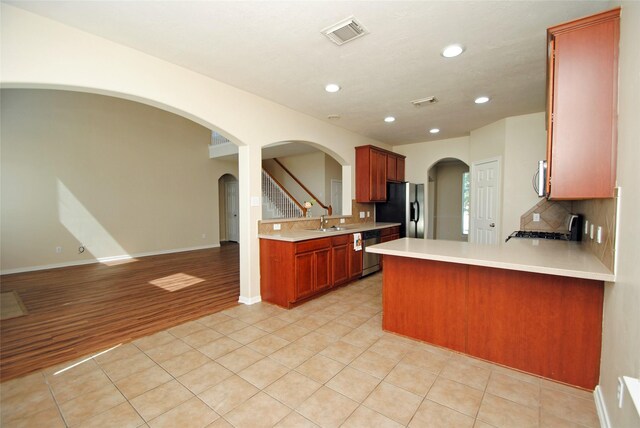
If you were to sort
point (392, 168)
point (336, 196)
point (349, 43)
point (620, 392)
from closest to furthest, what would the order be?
point (620, 392)
point (349, 43)
point (392, 168)
point (336, 196)

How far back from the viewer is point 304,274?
3619 millimetres

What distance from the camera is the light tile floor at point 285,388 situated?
67.2 inches

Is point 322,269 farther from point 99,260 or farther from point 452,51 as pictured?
point 99,260

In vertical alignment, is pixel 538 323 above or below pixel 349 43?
below

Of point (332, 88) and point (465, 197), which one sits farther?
point (465, 197)

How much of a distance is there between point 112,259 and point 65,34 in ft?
18.8

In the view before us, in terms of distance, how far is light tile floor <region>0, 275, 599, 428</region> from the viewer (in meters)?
1.71

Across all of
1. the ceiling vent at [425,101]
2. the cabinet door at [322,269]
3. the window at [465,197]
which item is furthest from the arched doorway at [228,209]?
the window at [465,197]

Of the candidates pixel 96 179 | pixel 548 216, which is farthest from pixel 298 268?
pixel 96 179

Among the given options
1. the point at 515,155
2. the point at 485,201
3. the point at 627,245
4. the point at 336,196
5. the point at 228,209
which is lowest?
the point at 627,245

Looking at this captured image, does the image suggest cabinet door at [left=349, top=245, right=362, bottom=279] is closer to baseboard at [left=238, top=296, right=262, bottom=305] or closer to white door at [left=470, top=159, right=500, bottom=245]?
baseboard at [left=238, top=296, right=262, bottom=305]

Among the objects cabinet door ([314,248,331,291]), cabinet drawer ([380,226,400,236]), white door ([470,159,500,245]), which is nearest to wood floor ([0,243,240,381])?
cabinet door ([314,248,331,291])

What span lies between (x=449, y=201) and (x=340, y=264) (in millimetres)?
6177

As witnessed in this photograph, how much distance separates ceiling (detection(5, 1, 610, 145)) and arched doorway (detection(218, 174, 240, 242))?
631 centimetres
